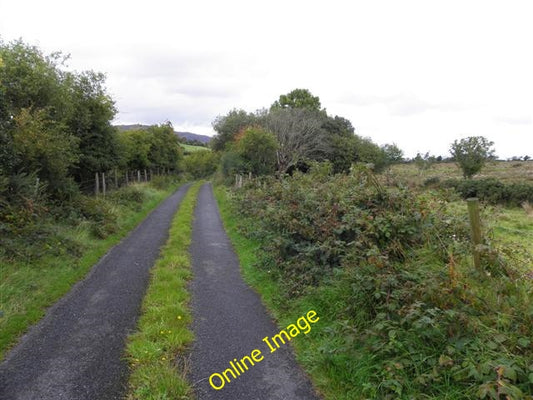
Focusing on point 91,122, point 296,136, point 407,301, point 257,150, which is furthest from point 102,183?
point 296,136

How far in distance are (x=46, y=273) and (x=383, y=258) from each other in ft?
21.3

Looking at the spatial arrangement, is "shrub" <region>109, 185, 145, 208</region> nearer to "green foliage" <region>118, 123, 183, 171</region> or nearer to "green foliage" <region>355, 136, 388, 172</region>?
"green foliage" <region>118, 123, 183, 171</region>

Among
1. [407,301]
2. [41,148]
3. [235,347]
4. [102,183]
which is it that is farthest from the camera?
[102,183]

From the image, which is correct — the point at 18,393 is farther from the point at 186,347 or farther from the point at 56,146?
the point at 56,146

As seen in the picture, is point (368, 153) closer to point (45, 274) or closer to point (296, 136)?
point (296, 136)

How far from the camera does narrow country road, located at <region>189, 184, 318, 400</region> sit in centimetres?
378

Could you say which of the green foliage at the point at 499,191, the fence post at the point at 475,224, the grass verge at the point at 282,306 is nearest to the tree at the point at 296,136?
the green foliage at the point at 499,191

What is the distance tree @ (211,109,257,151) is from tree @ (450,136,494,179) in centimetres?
2529

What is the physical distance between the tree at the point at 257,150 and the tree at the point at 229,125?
12948 mm

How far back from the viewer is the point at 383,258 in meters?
4.74

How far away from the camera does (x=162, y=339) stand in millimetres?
4707

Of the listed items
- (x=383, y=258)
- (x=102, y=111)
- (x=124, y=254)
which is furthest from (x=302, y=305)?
(x=102, y=111)

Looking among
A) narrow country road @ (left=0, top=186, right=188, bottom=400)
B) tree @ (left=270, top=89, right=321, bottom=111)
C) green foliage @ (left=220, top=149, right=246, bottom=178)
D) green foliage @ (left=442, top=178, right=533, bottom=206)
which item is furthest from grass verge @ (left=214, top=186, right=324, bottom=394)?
tree @ (left=270, top=89, right=321, bottom=111)

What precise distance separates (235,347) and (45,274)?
4.66 meters
